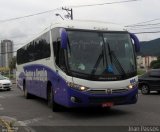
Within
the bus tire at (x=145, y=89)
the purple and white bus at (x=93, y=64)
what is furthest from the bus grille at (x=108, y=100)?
the bus tire at (x=145, y=89)

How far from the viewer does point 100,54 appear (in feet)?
44.8

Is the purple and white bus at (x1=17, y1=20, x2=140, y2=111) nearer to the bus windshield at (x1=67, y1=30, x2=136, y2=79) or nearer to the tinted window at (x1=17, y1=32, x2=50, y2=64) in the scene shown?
the bus windshield at (x1=67, y1=30, x2=136, y2=79)

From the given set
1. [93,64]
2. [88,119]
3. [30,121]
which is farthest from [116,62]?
[30,121]

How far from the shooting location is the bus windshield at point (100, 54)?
13.4m

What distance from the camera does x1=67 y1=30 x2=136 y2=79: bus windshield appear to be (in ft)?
43.9

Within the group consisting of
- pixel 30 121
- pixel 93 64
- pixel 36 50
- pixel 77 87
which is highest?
pixel 36 50

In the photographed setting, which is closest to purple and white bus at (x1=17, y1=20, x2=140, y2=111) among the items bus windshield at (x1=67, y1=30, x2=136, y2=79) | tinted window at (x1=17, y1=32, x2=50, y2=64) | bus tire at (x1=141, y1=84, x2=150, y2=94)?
bus windshield at (x1=67, y1=30, x2=136, y2=79)

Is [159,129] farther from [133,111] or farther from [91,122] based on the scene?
[133,111]

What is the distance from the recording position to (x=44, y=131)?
11.0 m

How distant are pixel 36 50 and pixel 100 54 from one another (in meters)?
6.43

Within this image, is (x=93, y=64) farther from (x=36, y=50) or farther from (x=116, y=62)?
(x=36, y=50)

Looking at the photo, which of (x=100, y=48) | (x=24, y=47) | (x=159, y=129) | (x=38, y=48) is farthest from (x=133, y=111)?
(x=24, y=47)

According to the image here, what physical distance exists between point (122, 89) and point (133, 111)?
188 centimetres

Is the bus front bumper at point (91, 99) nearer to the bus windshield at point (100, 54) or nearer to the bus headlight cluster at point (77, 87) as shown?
the bus headlight cluster at point (77, 87)
